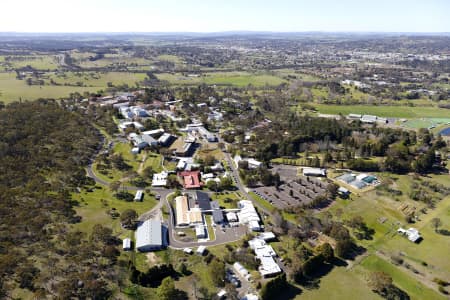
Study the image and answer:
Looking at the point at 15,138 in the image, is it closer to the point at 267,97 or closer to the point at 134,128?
the point at 134,128

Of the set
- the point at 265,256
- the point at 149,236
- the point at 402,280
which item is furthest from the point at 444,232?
the point at 149,236

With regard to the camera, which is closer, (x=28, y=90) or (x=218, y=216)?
(x=218, y=216)

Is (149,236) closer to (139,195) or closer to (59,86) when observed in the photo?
(139,195)

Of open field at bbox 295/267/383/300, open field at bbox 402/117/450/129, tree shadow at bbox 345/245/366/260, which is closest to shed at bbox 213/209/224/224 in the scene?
open field at bbox 295/267/383/300

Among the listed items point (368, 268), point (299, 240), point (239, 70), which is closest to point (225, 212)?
point (299, 240)

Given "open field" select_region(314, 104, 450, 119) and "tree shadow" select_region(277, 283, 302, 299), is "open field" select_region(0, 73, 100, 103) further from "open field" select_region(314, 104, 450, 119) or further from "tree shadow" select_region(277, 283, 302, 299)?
"tree shadow" select_region(277, 283, 302, 299)

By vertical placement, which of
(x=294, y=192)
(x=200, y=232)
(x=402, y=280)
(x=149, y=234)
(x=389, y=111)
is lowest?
(x=402, y=280)
